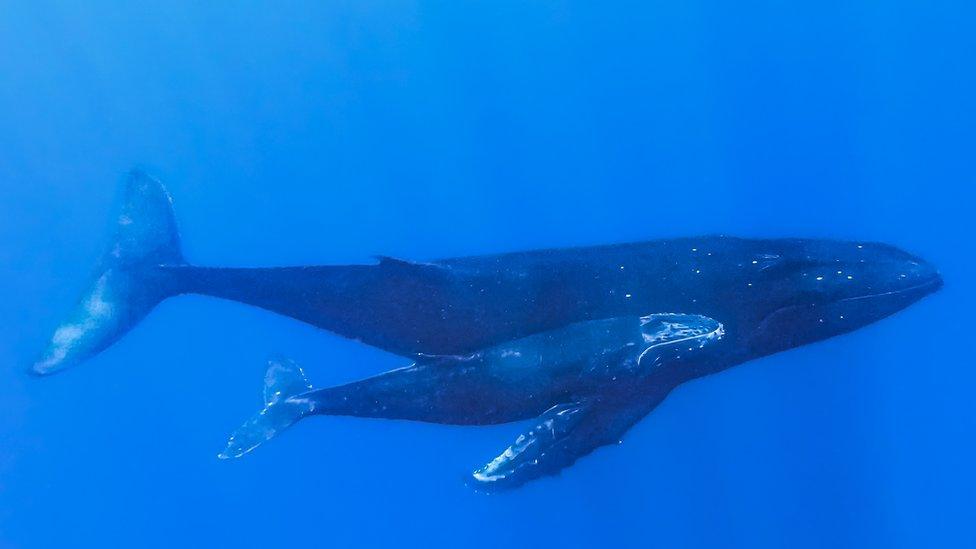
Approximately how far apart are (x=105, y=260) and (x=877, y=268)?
286 inches

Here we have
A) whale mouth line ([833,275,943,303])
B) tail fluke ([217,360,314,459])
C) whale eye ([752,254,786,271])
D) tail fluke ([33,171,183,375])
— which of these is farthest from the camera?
tail fluke ([33,171,183,375])

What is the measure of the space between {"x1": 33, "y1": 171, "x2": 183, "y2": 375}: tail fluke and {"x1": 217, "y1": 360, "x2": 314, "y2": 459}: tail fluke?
1.39 meters

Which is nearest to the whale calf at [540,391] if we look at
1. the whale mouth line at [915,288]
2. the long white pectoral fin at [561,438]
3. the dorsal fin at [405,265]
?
the long white pectoral fin at [561,438]

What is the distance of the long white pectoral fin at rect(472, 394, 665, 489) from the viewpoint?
20.8 feet

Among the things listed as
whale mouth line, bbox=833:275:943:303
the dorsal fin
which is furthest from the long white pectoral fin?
whale mouth line, bbox=833:275:943:303

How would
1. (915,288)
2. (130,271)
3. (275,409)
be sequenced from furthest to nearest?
(130,271) < (275,409) < (915,288)

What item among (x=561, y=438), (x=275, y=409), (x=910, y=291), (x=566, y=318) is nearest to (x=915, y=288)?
(x=910, y=291)

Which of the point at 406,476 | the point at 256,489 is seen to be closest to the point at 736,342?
the point at 406,476

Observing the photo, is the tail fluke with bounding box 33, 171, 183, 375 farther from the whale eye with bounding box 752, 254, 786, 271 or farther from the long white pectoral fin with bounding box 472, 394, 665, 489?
the whale eye with bounding box 752, 254, 786, 271

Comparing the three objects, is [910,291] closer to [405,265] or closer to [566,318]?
[566,318]

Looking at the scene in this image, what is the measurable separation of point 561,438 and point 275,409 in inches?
108

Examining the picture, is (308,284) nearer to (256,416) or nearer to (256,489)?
(256,416)

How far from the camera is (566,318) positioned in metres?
6.70

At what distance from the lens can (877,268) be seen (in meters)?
6.36
